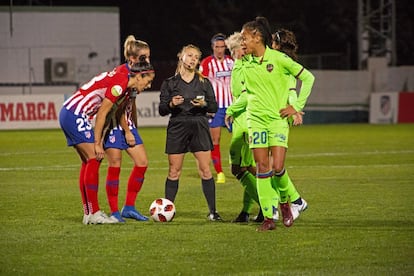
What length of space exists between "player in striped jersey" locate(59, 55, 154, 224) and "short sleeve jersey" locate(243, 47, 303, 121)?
3.95 feet

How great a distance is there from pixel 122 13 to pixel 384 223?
143 ft

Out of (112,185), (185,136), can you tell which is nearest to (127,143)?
(112,185)

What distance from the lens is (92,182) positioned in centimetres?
1123

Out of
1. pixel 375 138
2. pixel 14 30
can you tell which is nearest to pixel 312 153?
pixel 375 138

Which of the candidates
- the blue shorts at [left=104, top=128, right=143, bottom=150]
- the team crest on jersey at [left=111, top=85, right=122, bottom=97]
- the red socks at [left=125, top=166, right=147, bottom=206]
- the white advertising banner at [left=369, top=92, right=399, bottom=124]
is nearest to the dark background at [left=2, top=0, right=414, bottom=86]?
the white advertising banner at [left=369, top=92, right=399, bottom=124]

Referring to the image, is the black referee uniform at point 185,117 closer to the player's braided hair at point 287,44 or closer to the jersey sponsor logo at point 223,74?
the player's braided hair at point 287,44

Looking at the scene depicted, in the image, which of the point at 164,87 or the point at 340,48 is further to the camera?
the point at 340,48

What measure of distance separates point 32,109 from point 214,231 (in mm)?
23334

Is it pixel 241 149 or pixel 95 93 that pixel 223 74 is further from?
pixel 95 93

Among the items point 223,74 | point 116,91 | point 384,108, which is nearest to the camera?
point 116,91

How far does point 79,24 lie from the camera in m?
43.2

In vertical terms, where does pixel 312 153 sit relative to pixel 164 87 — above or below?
below

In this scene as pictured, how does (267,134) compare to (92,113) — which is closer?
(267,134)

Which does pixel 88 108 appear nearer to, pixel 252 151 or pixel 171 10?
pixel 252 151
